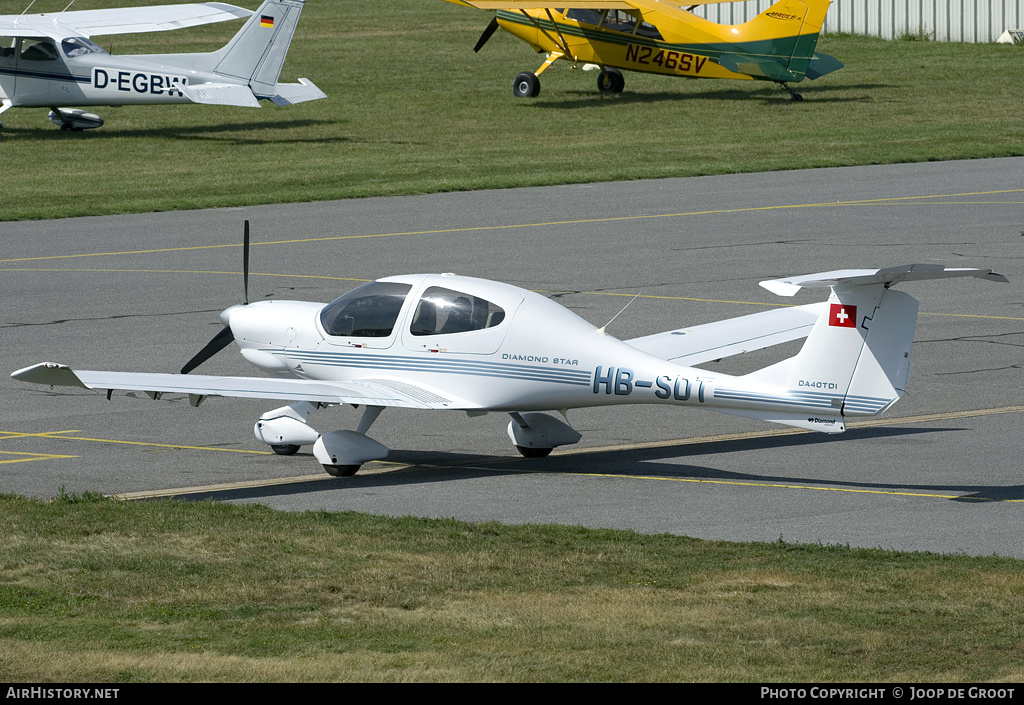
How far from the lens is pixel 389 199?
1385 inches

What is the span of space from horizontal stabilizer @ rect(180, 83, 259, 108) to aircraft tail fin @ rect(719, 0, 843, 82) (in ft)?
49.3

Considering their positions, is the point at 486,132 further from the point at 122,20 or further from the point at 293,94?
the point at 122,20

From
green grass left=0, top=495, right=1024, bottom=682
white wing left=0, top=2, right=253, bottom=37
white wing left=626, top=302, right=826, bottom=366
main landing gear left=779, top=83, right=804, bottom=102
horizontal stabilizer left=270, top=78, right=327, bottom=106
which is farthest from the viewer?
main landing gear left=779, top=83, right=804, bottom=102

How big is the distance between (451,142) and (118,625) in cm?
3566

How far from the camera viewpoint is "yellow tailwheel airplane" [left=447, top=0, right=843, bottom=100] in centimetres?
4800

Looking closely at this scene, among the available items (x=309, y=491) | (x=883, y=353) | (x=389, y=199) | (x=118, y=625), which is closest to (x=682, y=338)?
(x=883, y=353)

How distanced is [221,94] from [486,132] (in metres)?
7.74

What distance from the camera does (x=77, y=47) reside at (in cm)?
4462

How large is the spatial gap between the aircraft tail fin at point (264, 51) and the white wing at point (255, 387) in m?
31.0

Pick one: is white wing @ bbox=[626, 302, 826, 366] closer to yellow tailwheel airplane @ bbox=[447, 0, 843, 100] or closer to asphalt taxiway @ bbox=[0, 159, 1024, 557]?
asphalt taxiway @ bbox=[0, 159, 1024, 557]

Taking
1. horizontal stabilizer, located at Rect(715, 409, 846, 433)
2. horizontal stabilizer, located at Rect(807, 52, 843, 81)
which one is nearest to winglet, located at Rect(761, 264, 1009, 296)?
horizontal stabilizer, located at Rect(715, 409, 846, 433)

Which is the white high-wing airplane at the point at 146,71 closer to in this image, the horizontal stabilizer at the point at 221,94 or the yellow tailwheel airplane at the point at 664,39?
the horizontal stabilizer at the point at 221,94

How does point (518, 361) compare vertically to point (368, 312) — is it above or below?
below

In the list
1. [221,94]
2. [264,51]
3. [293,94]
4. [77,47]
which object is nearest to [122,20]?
[77,47]
